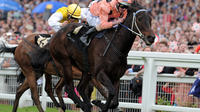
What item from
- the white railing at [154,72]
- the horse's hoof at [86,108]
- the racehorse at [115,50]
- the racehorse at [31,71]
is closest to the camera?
the racehorse at [115,50]

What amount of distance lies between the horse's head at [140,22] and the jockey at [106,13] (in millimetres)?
112

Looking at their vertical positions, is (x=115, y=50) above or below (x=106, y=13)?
below

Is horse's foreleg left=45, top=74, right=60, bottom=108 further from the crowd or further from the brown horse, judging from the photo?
the crowd

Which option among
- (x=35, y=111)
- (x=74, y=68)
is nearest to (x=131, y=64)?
(x=74, y=68)

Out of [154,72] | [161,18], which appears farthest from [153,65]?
[161,18]

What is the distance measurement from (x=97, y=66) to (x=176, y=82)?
1.59 metres

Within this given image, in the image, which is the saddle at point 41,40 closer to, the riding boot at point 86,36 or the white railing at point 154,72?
the riding boot at point 86,36

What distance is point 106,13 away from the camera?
5.69 metres

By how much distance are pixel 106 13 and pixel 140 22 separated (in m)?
0.56

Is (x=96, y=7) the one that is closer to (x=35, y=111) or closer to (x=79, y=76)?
(x=79, y=76)

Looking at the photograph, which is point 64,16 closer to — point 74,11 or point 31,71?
point 74,11

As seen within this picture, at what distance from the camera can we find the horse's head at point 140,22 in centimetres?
523

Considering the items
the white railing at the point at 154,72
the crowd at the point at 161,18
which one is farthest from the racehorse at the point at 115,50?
the crowd at the point at 161,18

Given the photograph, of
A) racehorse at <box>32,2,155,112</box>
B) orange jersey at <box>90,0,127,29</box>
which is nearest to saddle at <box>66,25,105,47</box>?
racehorse at <box>32,2,155,112</box>
